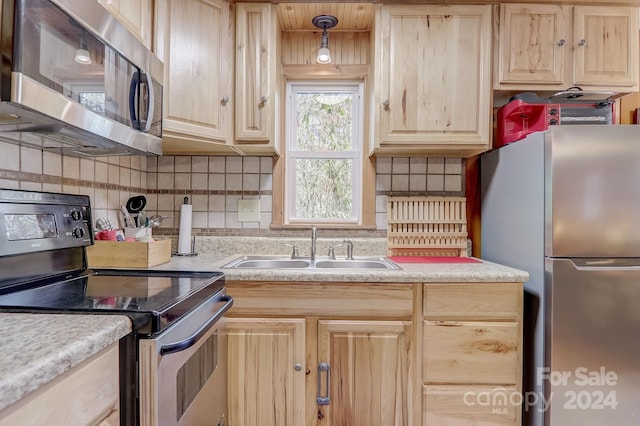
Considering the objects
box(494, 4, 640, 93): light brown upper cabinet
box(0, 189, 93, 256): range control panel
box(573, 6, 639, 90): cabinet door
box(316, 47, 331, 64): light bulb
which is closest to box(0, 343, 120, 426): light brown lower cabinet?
box(0, 189, 93, 256): range control panel

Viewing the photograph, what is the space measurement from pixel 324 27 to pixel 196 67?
29.6 inches

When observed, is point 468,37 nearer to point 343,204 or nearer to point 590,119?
point 590,119

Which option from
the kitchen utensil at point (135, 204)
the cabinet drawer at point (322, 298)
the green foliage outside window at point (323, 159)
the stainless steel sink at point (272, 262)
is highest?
the green foliage outside window at point (323, 159)

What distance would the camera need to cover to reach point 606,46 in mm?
1663

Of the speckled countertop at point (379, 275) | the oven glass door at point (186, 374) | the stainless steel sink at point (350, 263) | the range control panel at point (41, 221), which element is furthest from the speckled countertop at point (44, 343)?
the stainless steel sink at point (350, 263)

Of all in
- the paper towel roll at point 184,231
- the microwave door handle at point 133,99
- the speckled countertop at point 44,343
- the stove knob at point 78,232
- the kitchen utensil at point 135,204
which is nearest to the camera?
the speckled countertop at point 44,343

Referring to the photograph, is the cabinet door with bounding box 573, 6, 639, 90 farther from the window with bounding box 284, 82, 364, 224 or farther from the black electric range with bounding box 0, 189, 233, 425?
the black electric range with bounding box 0, 189, 233, 425

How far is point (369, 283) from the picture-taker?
1.40 meters

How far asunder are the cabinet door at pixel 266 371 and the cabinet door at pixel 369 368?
→ 0.37ft

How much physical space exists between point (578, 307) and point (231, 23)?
1.96 meters

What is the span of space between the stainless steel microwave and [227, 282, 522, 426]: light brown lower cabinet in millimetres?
719

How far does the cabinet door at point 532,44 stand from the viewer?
1.66 meters

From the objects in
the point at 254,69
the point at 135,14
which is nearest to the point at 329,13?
the point at 254,69

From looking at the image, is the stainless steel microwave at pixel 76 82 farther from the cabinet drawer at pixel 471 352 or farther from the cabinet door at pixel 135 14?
the cabinet drawer at pixel 471 352
